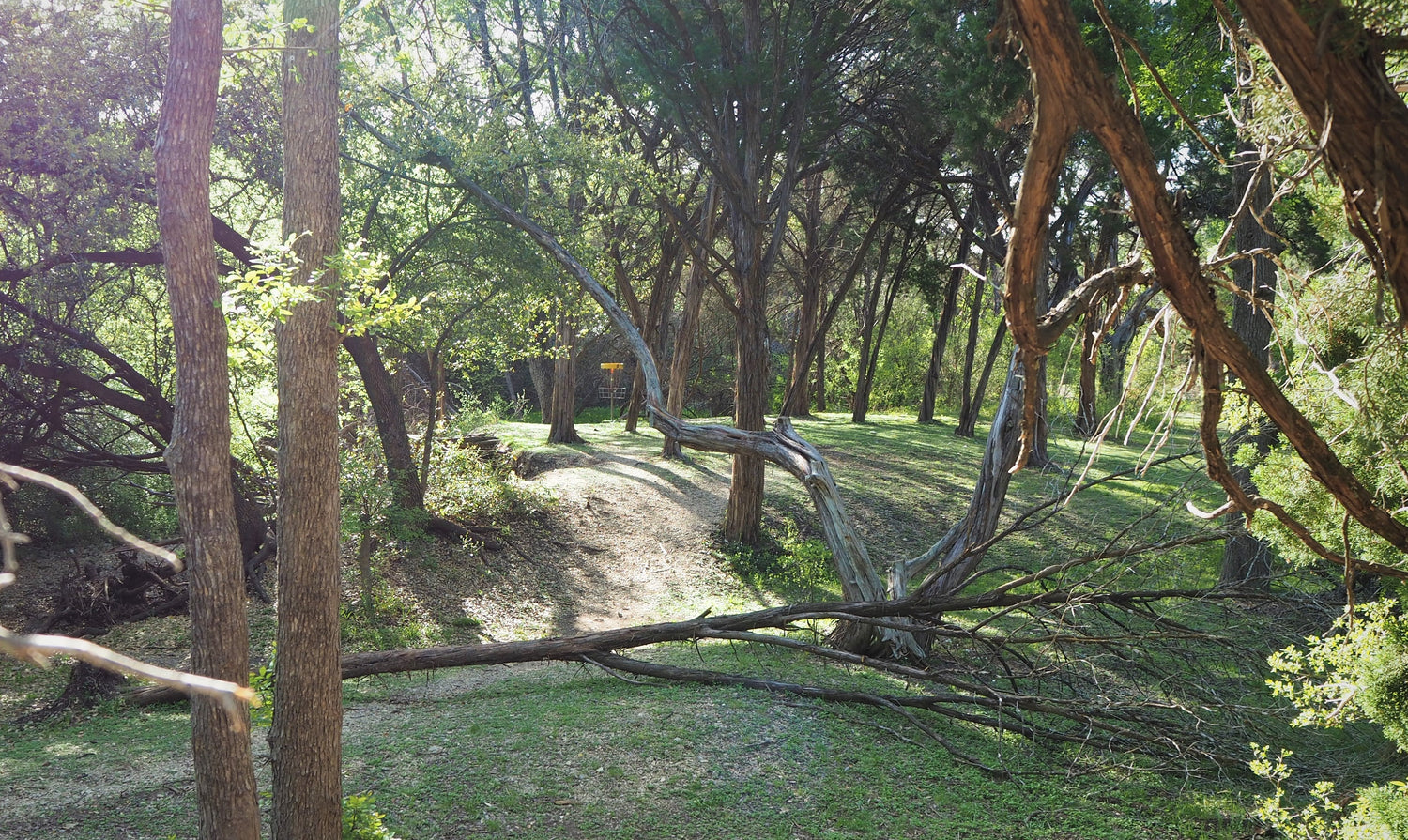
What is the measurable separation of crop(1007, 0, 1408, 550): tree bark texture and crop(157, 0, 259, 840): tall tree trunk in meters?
3.32

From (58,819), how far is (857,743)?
4554mm

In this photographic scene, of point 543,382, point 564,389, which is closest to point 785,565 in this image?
point 564,389

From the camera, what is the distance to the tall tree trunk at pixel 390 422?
37.2 feet

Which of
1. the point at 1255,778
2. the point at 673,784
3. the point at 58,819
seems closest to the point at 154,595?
the point at 58,819

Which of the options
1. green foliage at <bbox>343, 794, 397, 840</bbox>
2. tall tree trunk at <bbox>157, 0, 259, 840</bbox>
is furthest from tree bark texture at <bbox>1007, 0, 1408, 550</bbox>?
green foliage at <bbox>343, 794, 397, 840</bbox>

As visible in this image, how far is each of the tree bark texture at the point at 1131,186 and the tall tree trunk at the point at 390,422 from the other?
33.1 ft

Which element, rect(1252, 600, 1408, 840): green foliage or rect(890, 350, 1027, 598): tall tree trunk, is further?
rect(890, 350, 1027, 598): tall tree trunk

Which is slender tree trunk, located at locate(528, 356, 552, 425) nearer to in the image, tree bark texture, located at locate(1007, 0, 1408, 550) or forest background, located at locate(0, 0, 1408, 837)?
forest background, located at locate(0, 0, 1408, 837)

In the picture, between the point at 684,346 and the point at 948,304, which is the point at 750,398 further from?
the point at 948,304

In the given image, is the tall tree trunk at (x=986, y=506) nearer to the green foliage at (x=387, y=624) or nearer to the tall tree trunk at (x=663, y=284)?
the green foliage at (x=387, y=624)

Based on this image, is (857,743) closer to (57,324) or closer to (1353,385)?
(1353,385)

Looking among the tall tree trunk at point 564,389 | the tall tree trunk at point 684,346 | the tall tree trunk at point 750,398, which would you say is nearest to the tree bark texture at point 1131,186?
the tall tree trunk at point 750,398

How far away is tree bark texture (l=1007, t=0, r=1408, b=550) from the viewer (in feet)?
6.49

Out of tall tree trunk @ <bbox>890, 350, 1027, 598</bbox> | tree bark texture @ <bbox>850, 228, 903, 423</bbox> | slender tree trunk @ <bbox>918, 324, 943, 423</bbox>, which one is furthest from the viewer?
slender tree trunk @ <bbox>918, 324, 943, 423</bbox>
